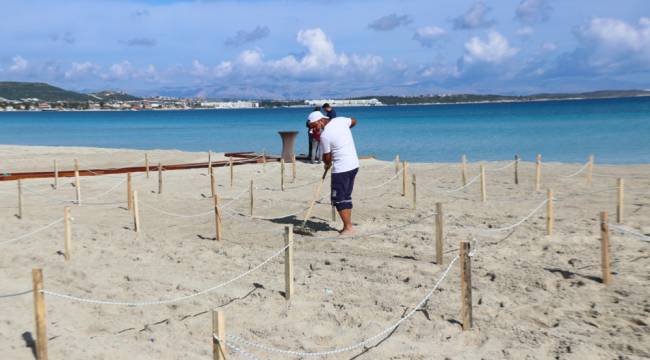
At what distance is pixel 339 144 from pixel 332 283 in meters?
2.67

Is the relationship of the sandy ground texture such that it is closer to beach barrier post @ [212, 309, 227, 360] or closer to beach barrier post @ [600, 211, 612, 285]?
beach barrier post @ [600, 211, 612, 285]

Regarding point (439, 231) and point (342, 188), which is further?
point (342, 188)

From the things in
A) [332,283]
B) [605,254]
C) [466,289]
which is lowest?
[332,283]

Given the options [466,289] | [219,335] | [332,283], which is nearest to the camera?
[219,335]

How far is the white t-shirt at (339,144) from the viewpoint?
33.0ft

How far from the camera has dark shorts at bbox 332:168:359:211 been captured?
33.2 ft

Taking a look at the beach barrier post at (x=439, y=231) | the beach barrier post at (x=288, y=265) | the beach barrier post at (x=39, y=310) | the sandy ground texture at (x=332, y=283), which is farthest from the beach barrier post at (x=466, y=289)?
the beach barrier post at (x=39, y=310)

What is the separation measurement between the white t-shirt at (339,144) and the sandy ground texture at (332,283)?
105 cm

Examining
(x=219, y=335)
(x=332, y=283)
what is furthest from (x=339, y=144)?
(x=219, y=335)

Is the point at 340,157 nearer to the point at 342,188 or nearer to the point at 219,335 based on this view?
the point at 342,188

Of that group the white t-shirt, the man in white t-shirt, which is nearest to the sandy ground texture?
the man in white t-shirt

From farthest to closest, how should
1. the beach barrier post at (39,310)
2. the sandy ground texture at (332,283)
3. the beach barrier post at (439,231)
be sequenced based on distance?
the beach barrier post at (439,231) → the sandy ground texture at (332,283) → the beach barrier post at (39,310)

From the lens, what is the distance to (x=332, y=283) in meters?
7.96

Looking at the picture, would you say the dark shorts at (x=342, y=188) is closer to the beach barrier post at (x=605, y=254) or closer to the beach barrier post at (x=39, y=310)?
the beach barrier post at (x=605, y=254)
